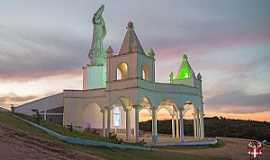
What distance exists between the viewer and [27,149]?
1658 centimetres

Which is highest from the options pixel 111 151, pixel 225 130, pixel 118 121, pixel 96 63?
pixel 96 63

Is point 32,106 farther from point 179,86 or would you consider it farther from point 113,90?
point 179,86

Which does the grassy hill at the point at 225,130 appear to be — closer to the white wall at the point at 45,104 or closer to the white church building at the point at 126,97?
the white church building at the point at 126,97

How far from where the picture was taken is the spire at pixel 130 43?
1426 inches

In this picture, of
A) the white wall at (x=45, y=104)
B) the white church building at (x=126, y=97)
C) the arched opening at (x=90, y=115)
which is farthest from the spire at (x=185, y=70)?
the white wall at (x=45, y=104)

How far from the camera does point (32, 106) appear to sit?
4131 centimetres

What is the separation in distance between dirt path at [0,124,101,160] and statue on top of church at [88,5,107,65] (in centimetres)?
2482

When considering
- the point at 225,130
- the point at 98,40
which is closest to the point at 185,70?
the point at 98,40

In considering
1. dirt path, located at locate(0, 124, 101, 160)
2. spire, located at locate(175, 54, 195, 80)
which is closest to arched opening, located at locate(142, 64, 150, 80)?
spire, located at locate(175, 54, 195, 80)

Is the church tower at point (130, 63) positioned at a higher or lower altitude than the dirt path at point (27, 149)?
higher

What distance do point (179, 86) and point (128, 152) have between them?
14.7 meters

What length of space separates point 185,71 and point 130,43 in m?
9.66

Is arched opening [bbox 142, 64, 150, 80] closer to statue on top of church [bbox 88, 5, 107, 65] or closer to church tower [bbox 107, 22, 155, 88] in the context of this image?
church tower [bbox 107, 22, 155, 88]

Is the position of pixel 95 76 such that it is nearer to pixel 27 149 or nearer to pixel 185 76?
pixel 185 76
